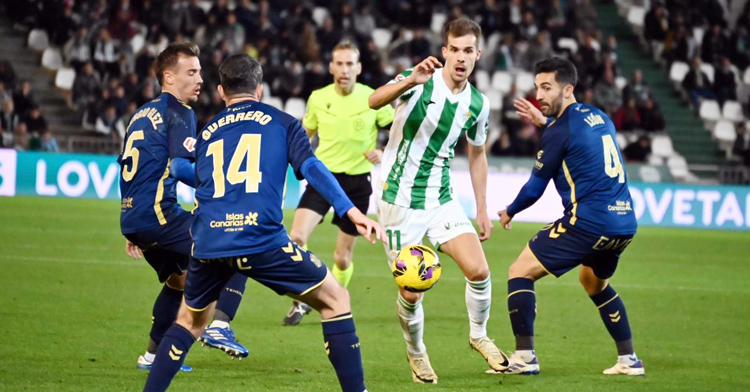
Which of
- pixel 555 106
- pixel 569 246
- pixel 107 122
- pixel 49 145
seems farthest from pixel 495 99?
pixel 569 246

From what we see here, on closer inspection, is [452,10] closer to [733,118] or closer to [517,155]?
[517,155]

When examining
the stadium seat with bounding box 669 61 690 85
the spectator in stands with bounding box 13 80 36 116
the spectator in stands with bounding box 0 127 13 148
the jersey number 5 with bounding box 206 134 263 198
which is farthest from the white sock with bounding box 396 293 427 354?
the stadium seat with bounding box 669 61 690 85

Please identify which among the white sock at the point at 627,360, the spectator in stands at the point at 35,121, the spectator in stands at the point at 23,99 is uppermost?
the white sock at the point at 627,360

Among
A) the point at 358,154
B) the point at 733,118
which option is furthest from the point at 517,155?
the point at 358,154

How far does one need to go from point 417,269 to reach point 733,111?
22001 millimetres

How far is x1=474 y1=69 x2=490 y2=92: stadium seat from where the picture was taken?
81.6 ft

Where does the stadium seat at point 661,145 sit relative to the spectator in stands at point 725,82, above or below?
below

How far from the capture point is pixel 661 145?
24.7 m

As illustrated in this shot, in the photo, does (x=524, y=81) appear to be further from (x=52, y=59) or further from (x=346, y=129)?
(x=346, y=129)

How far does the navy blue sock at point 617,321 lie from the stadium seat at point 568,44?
63.3 feet

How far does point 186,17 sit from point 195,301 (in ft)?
65.3

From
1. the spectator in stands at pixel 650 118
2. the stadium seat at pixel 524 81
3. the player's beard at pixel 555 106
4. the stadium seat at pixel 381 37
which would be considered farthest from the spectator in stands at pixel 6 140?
the player's beard at pixel 555 106

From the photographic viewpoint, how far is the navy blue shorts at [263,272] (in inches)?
215

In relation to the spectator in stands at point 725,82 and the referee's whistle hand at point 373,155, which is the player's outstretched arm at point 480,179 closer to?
the referee's whistle hand at point 373,155
